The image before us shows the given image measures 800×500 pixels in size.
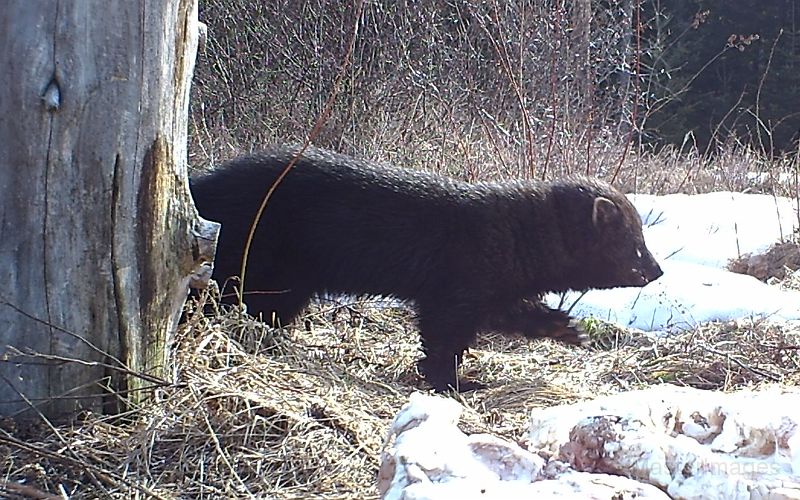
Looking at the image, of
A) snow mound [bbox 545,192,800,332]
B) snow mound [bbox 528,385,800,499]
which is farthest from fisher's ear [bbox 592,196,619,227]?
snow mound [bbox 528,385,800,499]

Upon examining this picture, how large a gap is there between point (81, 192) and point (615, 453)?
1.88m

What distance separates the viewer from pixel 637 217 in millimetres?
6047

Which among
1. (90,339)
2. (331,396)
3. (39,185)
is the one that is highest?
(39,185)

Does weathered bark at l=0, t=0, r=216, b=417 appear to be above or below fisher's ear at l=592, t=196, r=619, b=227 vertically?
above

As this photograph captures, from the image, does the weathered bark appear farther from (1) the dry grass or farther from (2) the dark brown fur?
(2) the dark brown fur

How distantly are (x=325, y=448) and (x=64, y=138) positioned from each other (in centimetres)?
133

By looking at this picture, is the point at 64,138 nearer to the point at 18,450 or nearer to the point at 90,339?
the point at 90,339

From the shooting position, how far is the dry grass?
10.5ft

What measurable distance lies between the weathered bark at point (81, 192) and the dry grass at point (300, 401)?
232 millimetres

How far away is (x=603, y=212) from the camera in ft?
19.1

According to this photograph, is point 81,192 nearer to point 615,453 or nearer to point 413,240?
point 615,453

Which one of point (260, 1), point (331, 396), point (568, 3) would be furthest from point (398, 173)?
point (260, 1)

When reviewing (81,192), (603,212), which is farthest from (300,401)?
(603,212)

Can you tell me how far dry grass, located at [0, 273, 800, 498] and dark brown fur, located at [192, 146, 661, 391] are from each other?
0.28 meters
